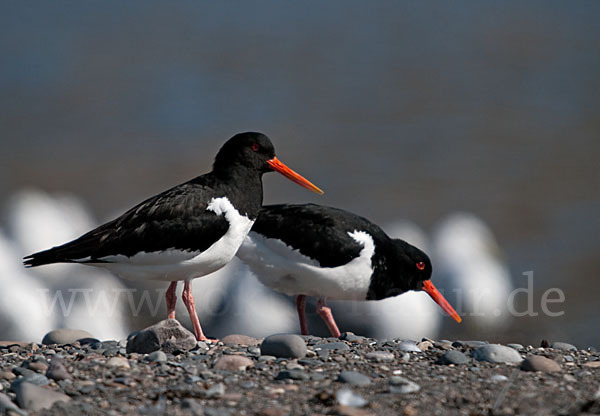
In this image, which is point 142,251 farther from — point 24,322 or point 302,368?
point 24,322

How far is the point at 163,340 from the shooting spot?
445cm

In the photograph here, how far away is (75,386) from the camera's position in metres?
3.49

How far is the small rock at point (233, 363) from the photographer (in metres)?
3.84

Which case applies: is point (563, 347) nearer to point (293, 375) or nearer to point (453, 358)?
point (453, 358)

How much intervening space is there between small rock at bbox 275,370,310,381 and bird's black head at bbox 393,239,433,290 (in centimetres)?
270

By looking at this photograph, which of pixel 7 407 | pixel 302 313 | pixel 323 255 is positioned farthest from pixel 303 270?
pixel 7 407

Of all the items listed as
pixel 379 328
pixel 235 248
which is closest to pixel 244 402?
pixel 235 248

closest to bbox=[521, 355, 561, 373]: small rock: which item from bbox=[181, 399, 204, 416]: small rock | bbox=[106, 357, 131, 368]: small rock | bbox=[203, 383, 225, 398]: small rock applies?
bbox=[203, 383, 225, 398]: small rock

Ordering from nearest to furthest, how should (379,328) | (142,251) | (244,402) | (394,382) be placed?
(244,402) < (394,382) < (142,251) < (379,328)

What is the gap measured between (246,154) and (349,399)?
2.81 metres

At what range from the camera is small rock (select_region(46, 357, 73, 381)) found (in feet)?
11.9

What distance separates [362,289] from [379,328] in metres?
1.82

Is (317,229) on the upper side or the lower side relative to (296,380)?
upper

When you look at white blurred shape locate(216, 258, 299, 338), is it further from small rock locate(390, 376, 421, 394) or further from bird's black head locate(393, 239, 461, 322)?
small rock locate(390, 376, 421, 394)
